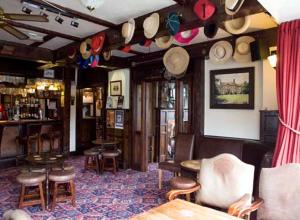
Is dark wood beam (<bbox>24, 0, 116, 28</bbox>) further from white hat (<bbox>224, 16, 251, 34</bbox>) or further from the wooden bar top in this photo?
the wooden bar top

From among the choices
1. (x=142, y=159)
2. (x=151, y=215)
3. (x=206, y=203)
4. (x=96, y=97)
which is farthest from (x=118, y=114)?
(x=151, y=215)

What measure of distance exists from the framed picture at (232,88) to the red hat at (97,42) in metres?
2.11

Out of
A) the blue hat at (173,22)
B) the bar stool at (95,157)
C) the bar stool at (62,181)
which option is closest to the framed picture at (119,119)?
the bar stool at (95,157)

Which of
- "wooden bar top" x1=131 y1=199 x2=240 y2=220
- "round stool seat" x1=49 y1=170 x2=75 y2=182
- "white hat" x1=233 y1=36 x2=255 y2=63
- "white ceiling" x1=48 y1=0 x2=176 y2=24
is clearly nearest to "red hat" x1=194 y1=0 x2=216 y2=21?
"white ceiling" x1=48 y1=0 x2=176 y2=24

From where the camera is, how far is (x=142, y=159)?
19.9ft

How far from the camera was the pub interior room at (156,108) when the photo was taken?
7.94 ft

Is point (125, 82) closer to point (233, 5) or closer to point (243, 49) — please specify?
point (243, 49)

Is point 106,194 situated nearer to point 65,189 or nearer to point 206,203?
point 65,189

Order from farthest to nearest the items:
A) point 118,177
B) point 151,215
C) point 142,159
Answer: point 142,159
point 118,177
point 151,215

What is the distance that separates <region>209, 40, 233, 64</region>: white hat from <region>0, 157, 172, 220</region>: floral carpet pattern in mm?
2557

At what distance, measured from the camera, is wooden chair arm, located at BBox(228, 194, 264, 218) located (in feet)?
6.63

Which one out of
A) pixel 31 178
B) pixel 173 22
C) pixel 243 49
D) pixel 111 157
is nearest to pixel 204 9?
pixel 173 22

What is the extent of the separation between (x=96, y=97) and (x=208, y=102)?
504 cm

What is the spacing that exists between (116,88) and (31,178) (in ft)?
11.8
